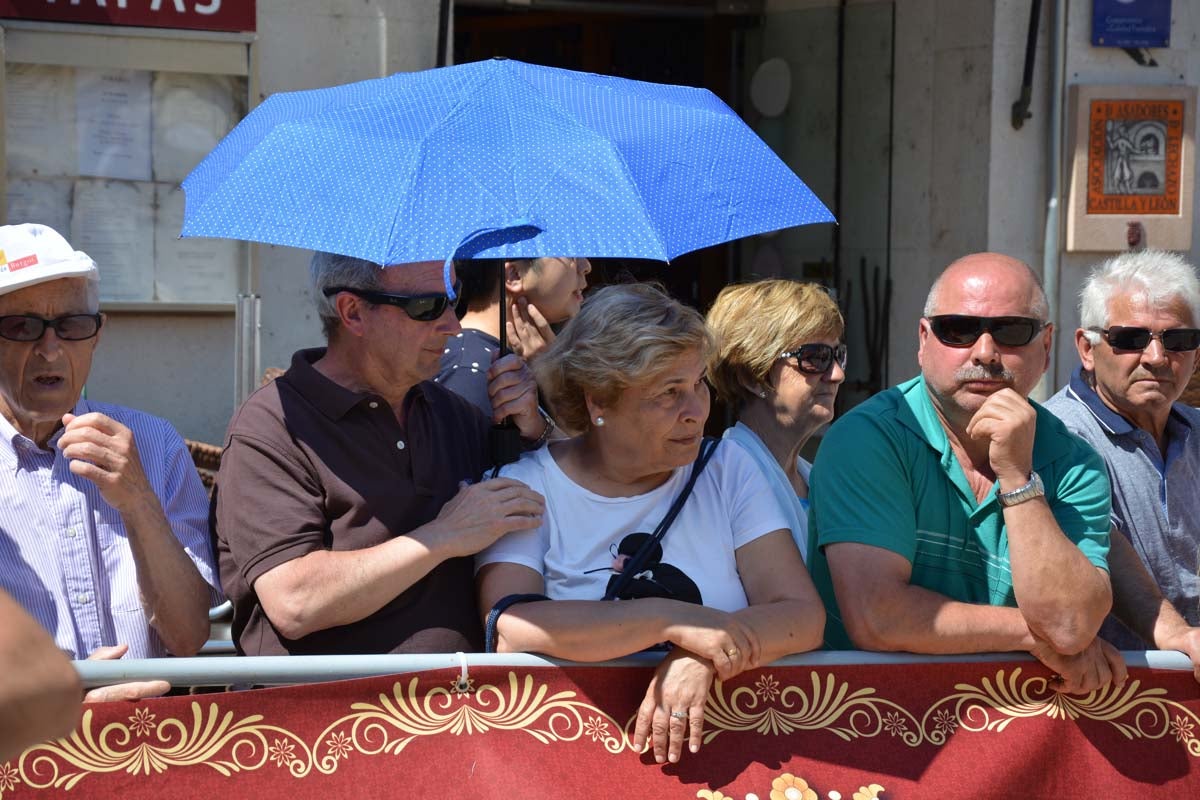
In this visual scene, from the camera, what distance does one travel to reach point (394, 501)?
3066 mm

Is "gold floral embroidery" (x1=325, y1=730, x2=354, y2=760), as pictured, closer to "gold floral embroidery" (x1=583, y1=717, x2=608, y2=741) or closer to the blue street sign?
"gold floral embroidery" (x1=583, y1=717, x2=608, y2=741)

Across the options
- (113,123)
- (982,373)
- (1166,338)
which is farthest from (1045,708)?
(113,123)

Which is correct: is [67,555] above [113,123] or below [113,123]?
below

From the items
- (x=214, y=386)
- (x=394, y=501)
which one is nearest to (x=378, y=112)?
(x=394, y=501)

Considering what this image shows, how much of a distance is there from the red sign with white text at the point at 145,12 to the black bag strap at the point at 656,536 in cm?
391

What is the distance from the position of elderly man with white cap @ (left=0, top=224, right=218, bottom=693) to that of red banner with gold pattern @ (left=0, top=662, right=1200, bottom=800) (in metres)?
0.35

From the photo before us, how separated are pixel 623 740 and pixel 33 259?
5.27ft

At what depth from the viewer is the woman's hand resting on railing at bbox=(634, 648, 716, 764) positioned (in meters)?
2.80

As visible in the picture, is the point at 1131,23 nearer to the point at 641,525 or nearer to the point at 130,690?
the point at 641,525

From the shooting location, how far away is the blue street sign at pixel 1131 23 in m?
7.16

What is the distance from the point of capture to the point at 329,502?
3.01 m

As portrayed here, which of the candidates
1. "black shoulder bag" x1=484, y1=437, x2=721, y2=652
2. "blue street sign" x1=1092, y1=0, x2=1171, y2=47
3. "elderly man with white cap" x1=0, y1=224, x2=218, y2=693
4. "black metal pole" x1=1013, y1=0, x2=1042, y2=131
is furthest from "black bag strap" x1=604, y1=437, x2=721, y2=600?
"blue street sign" x1=1092, y1=0, x2=1171, y2=47

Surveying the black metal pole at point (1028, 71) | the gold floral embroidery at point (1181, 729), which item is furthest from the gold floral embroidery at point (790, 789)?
the black metal pole at point (1028, 71)

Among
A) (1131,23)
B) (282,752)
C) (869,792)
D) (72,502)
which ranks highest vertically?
(1131,23)
